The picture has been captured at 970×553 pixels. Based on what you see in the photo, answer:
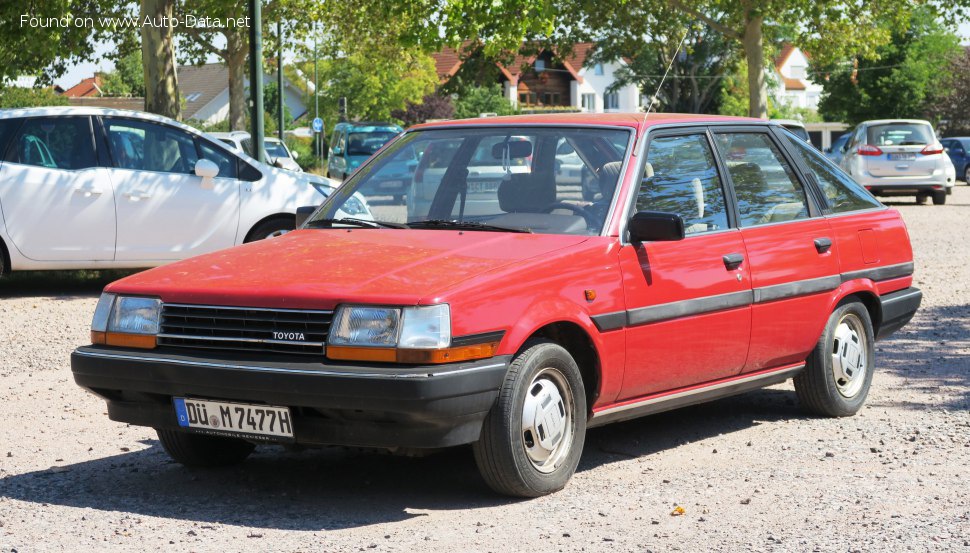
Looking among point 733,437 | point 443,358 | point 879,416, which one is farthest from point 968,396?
point 443,358

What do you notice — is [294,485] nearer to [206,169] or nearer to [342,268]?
[342,268]

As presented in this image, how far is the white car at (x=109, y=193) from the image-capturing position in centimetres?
1267

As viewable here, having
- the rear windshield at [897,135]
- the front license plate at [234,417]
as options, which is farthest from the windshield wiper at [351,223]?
the rear windshield at [897,135]

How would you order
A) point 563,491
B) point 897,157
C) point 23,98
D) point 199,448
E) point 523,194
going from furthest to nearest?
point 23,98, point 897,157, point 523,194, point 199,448, point 563,491

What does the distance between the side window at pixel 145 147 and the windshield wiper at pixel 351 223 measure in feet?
22.0

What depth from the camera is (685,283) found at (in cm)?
641

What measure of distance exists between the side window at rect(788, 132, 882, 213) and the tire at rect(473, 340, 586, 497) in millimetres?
2493

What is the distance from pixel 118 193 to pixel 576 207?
24.8ft

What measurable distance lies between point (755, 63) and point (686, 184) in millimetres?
27012

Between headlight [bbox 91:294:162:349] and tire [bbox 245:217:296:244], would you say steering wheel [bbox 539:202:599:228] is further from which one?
tire [bbox 245:217:296:244]

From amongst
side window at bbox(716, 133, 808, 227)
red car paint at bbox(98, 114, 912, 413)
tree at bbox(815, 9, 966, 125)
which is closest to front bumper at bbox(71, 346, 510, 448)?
red car paint at bbox(98, 114, 912, 413)

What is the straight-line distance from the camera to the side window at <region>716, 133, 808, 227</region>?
705 cm

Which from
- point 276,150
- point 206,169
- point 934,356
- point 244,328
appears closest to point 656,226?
point 244,328

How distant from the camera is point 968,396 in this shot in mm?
8195
